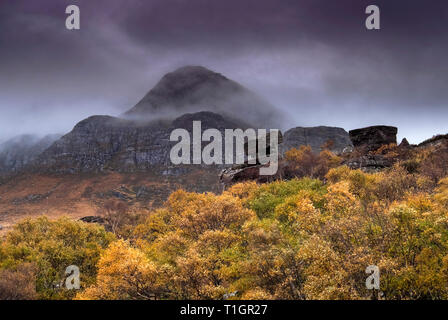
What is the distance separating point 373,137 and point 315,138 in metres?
101

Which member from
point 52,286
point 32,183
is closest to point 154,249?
point 52,286

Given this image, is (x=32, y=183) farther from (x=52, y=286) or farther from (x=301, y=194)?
(x=301, y=194)

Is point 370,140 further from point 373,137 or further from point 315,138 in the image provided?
point 315,138

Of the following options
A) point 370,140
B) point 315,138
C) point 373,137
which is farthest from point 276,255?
point 315,138

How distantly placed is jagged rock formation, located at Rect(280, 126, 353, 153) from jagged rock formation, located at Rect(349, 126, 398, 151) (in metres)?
78.6

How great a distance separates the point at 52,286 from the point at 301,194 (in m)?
30.6

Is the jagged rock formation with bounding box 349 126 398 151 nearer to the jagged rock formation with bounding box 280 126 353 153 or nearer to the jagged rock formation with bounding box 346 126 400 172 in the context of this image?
the jagged rock formation with bounding box 346 126 400 172

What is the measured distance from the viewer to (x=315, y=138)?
169 m

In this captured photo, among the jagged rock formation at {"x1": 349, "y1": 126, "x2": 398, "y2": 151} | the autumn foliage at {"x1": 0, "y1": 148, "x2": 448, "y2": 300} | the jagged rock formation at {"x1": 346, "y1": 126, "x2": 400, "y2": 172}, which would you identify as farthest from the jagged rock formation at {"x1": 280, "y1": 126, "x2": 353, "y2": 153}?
the autumn foliage at {"x1": 0, "y1": 148, "x2": 448, "y2": 300}

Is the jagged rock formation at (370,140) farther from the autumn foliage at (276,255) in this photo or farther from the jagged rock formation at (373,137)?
the autumn foliage at (276,255)

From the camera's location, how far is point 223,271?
2211cm

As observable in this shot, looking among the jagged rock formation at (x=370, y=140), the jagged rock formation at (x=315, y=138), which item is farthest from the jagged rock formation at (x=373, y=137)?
the jagged rock formation at (x=315, y=138)

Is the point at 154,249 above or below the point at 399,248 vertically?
below

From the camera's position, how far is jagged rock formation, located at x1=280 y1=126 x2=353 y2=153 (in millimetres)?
158125
